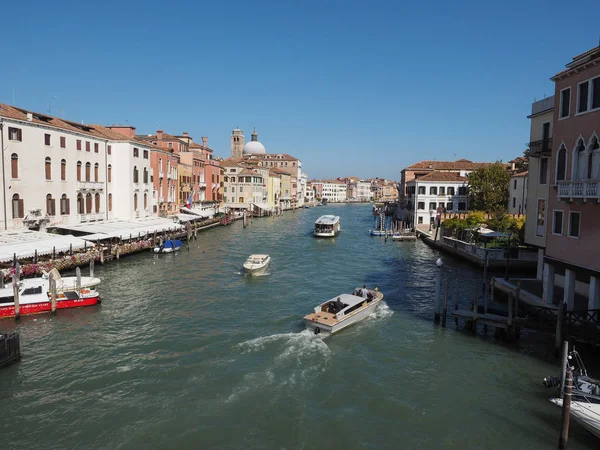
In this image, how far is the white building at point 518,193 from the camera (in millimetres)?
42469

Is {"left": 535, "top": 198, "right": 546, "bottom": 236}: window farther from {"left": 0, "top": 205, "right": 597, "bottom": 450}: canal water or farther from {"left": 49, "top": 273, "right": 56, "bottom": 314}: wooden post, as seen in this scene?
{"left": 49, "top": 273, "right": 56, "bottom": 314}: wooden post

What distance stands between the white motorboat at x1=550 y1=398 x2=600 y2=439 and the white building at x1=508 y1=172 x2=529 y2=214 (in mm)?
34684

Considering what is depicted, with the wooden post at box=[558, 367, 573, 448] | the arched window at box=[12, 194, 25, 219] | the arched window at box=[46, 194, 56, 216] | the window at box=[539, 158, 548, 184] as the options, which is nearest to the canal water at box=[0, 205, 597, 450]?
the wooden post at box=[558, 367, 573, 448]

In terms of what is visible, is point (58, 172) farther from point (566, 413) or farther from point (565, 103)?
point (566, 413)

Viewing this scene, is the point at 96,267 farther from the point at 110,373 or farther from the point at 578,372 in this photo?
the point at 578,372

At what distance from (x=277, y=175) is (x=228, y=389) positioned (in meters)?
90.7

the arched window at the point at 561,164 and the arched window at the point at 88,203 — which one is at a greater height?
the arched window at the point at 561,164

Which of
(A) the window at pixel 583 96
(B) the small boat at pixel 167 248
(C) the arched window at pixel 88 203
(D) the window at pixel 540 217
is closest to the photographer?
(A) the window at pixel 583 96

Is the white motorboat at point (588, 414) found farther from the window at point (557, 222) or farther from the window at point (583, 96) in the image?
the window at point (583, 96)

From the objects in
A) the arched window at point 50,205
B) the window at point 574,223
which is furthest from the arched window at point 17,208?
the window at point 574,223

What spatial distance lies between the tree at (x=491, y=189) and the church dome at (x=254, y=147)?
88.6 metres

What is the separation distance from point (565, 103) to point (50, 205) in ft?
97.8

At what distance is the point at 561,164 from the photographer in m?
16.0

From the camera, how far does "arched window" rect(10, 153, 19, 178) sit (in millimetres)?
27266
